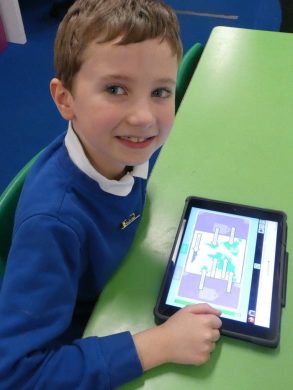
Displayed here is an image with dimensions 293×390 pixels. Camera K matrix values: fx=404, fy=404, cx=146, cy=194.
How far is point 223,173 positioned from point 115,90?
12.3 inches

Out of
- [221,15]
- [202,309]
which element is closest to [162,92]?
[202,309]

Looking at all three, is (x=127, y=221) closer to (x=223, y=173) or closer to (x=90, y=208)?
(x=90, y=208)

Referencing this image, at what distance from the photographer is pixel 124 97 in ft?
1.87

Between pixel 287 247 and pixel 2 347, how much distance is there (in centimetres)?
45

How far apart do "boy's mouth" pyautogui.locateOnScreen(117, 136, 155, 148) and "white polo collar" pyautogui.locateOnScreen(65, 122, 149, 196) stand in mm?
62

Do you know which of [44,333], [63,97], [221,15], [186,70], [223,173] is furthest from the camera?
[221,15]

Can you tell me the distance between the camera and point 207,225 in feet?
2.18

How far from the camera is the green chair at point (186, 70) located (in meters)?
1.06

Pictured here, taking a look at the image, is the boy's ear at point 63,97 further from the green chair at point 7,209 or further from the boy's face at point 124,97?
the green chair at point 7,209

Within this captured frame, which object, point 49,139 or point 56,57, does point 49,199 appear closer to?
point 56,57

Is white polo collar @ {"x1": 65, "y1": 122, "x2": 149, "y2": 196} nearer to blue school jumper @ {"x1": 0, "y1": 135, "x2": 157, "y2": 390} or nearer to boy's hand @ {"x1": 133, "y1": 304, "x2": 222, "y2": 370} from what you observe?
blue school jumper @ {"x1": 0, "y1": 135, "x2": 157, "y2": 390}

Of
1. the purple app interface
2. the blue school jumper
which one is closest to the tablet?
the purple app interface

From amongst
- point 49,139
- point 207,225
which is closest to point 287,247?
point 207,225

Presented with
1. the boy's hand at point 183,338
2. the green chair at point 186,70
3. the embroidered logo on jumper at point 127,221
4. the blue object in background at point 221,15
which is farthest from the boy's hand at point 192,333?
the blue object in background at point 221,15
